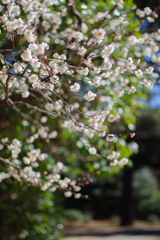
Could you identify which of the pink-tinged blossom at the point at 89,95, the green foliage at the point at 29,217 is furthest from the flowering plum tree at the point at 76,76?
the green foliage at the point at 29,217

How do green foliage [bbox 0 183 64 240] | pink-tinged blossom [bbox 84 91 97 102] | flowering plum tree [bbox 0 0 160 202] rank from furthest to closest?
green foliage [bbox 0 183 64 240]
flowering plum tree [bbox 0 0 160 202]
pink-tinged blossom [bbox 84 91 97 102]

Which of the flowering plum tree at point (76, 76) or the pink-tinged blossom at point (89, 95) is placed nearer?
the pink-tinged blossom at point (89, 95)

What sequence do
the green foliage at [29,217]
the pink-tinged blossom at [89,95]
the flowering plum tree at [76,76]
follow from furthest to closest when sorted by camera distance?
the green foliage at [29,217] < the flowering plum tree at [76,76] < the pink-tinged blossom at [89,95]

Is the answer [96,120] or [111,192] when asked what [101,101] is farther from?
[111,192]

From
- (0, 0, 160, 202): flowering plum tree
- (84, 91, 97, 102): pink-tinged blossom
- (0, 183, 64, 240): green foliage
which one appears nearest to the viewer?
(84, 91, 97, 102): pink-tinged blossom

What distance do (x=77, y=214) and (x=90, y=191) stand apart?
62.2 inches

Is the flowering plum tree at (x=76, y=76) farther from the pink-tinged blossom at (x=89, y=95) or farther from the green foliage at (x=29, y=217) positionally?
the green foliage at (x=29, y=217)

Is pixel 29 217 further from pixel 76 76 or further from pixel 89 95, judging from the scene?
pixel 89 95


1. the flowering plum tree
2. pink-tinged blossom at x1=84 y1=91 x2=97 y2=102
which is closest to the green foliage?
the flowering plum tree

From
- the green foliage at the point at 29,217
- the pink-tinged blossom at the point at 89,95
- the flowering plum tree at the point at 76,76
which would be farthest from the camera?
the green foliage at the point at 29,217

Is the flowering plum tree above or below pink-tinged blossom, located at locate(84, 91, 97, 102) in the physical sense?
above

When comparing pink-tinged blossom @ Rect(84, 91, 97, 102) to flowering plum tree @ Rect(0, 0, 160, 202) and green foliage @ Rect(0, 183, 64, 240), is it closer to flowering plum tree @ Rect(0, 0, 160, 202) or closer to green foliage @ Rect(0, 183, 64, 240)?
flowering plum tree @ Rect(0, 0, 160, 202)

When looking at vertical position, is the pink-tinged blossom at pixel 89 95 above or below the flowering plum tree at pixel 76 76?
below

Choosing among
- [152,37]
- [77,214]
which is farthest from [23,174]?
[77,214]
